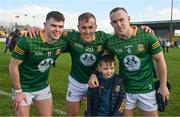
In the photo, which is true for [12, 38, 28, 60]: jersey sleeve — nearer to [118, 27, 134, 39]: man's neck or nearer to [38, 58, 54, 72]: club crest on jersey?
[38, 58, 54, 72]: club crest on jersey

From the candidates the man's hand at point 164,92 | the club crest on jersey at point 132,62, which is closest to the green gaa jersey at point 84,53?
the club crest on jersey at point 132,62

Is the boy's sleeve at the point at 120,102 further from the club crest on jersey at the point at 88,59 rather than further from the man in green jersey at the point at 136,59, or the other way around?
the club crest on jersey at the point at 88,59

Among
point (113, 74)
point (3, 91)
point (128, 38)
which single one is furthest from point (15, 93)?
point (3, 91)

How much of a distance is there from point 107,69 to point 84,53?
53cm

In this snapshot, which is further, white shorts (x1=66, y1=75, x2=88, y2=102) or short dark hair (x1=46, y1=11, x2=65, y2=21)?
white shorts (x1=66, y1=75, x2=88, y2=102)

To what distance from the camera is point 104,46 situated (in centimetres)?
568

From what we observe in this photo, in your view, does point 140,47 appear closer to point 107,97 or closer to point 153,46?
point 153,46

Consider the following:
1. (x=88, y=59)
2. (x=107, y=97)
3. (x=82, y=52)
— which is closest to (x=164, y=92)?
(x=107, y=97)

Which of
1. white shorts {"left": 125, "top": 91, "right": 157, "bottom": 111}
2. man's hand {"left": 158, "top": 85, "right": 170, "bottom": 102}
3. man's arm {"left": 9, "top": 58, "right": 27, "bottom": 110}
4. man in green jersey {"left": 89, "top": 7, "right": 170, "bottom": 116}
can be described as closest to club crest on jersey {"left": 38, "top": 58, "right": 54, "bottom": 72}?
man's arm {"left": 9, "top": 58, "right": 27, "bottom": 110}

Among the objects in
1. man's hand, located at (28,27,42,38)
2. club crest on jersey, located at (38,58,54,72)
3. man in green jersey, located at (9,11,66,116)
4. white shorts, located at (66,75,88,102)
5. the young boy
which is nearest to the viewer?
the young boy

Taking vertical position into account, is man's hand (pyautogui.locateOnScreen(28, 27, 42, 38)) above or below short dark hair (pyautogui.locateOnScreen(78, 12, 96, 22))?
below

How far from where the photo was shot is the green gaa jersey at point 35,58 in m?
5.33

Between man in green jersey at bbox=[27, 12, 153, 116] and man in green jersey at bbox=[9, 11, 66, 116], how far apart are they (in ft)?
0.71

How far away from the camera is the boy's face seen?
17.4 feet
